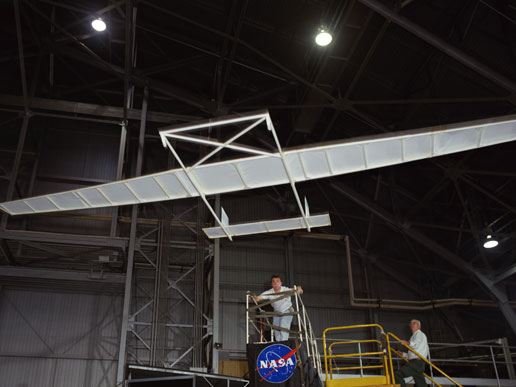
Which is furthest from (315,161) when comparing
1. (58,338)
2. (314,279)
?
(58,338)

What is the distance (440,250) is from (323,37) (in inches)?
566

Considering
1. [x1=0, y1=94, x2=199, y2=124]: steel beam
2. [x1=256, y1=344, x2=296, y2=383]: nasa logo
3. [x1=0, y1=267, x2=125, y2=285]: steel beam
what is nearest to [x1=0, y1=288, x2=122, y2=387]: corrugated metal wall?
[x1=0, y1=267, x2=125, y2=285]: steel beam

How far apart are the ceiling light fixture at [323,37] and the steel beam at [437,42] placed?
5.98 feet

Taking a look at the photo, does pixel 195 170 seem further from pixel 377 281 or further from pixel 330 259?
pixel 377 281

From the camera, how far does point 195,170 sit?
14773mm

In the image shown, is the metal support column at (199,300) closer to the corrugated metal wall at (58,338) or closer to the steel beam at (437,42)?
the corrugated metal wall at (58,338)

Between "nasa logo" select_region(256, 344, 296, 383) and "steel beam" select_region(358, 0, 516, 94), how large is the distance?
12787 mm

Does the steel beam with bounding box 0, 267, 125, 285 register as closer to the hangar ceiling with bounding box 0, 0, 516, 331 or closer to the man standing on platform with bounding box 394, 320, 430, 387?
the hangar ceiling with bounding box 0, 0, 516, 331

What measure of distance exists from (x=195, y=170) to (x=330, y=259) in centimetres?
1836

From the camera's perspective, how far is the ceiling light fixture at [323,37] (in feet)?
62.0

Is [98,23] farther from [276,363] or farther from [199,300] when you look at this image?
[276,363]

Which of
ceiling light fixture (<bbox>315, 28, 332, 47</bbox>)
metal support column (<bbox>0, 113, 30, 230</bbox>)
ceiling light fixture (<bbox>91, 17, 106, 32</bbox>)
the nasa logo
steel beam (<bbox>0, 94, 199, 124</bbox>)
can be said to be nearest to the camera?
the nasa logo

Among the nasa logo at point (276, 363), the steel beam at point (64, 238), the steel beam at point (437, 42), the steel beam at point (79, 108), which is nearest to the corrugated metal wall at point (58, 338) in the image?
the steel beam at point (64, 238)

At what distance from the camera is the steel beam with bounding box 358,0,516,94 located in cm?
1778
